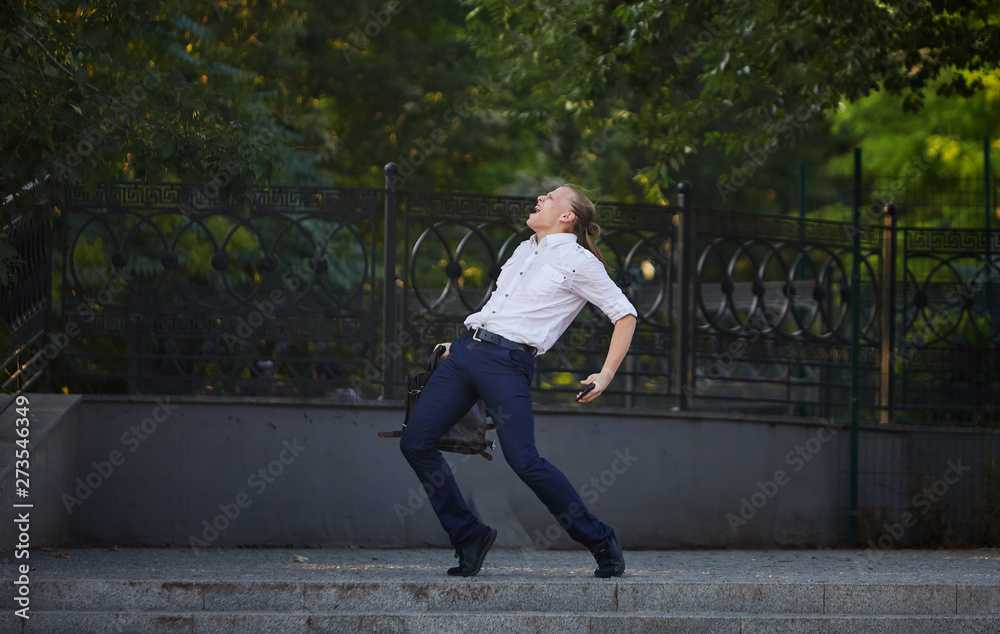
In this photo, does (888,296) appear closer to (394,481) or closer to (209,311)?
(394,481)

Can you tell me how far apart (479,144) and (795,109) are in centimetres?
1173

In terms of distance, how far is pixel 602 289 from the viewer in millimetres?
4965

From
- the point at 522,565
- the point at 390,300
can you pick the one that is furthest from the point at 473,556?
the point at 390,300

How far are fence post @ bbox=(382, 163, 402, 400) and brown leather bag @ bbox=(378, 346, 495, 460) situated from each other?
1.78m

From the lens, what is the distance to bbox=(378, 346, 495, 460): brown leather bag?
5.18 metres

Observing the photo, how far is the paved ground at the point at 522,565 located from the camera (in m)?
5.18

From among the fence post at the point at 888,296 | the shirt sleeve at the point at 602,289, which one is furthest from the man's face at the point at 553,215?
the fence post at the point at 888,296

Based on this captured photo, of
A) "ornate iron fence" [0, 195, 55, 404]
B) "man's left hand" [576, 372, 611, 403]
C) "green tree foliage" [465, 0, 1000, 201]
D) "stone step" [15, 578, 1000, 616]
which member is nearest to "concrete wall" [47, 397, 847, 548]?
"ornate iron fence" [0, 195, 55, 404]

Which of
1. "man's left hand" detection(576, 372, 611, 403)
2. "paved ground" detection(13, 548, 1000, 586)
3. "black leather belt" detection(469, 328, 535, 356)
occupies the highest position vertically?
"black leather belt" detection(469, 328, 535, 356)

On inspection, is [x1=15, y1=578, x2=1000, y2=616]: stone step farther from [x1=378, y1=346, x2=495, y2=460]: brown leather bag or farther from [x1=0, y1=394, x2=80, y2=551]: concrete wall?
[x1=0, y1=394, x2=80, y2=551]: concrete wall

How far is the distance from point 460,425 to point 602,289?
986 millimetres

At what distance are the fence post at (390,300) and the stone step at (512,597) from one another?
231cm

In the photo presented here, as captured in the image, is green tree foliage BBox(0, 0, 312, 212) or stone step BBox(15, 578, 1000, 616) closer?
stone step BBox(15, 578, 1000, 616)

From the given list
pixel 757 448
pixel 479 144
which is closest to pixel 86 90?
pixel 757 448
